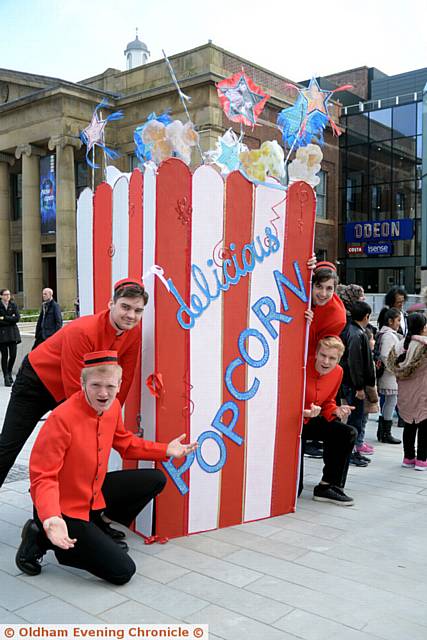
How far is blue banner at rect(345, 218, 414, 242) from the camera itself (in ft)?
93.2

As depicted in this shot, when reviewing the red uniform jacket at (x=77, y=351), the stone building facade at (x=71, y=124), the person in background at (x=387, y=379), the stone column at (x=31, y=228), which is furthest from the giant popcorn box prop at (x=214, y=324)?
the stone column at (x=31, y=228)

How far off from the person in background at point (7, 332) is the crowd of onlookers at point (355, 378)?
20.5ft

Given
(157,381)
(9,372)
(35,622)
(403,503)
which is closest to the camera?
(35,622)

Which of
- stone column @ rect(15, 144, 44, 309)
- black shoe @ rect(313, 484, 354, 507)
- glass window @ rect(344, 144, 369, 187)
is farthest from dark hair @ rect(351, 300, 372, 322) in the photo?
glass window @ rect(344, 144, 369, 187)

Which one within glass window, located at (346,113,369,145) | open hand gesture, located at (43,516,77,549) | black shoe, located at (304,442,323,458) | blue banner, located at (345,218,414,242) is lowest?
black shoe, located at (304,442,323,458)

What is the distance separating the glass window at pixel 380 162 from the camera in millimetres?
29344

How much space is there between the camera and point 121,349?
3.72 meters

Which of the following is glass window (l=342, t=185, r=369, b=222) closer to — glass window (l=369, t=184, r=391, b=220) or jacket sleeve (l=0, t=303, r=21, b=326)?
glass window (l=369, t=184, r=391, b=220)

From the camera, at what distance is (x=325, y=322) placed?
4.64 m

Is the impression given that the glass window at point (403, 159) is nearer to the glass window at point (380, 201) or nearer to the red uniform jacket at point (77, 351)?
the glass window at point (380, 201)

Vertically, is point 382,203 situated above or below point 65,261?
above

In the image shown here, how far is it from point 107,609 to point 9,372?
847cm

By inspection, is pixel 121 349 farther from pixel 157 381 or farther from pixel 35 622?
pixel 35 622

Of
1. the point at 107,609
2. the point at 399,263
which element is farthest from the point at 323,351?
the point at 399,263
